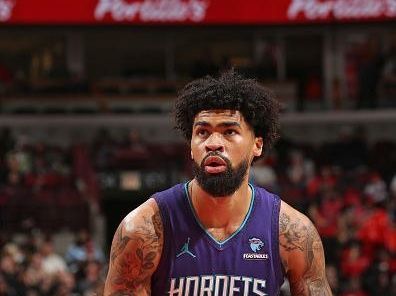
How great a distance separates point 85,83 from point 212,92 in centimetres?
1853

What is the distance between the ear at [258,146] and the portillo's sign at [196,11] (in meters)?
16.4

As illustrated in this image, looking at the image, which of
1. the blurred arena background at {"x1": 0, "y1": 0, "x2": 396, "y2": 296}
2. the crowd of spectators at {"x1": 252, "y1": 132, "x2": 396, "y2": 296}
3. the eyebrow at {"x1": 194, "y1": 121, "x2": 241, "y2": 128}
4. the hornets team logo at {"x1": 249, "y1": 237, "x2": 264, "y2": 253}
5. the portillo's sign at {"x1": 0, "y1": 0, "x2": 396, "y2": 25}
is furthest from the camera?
the portillo's sign at {"x1": 0, "y1": 0, "x2": 396, "y2": 25}

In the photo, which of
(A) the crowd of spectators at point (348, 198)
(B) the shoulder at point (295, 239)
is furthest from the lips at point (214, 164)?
(A) the crowd of spectators at point (348, 198)

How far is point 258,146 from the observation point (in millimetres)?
5297

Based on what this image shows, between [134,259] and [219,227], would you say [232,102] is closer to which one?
[219,227]

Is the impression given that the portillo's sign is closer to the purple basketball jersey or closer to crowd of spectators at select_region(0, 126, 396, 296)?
crowd of spectators at select_region(0, 126, 396, 296)

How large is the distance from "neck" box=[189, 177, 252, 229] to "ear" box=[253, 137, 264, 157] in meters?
0.15

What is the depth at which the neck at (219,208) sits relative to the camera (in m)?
5.24

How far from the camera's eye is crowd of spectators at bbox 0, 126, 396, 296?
14836 mm

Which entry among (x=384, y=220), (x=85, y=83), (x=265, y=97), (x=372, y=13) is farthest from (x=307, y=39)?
(x=265, y=97)

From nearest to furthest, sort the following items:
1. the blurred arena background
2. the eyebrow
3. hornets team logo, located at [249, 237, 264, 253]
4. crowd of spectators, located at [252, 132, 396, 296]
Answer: the eyebrow → hornets team logo, located at [249, 237, 264, 253] → crowd of spectators, located at [252, 132, 396, 296] → the blurred arena background

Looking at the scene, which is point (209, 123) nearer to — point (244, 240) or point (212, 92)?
point (212, 92)

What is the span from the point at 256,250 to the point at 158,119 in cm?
1833

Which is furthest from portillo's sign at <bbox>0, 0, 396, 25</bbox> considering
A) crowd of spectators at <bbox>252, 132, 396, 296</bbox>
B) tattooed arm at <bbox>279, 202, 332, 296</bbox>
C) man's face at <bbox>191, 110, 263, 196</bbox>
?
man's face at <bbox>191, 110, 263, 196</bbox>
